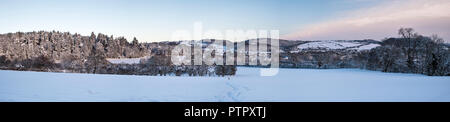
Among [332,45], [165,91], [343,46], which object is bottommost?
[165,91]

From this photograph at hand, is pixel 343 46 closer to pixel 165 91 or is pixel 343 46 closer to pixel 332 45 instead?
pixel 332 45

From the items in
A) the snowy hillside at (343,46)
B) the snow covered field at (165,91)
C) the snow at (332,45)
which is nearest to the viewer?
the snow covered field at (165,91)

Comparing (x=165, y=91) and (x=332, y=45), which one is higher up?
(x=332, y=45)

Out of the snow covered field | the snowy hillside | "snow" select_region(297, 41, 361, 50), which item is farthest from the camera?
"snow" select_region(297, 41, 361, 50)

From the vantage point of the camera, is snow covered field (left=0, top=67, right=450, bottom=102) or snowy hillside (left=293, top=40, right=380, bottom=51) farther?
snowy hillside (left=293, top=40, right=380, bottom=51)

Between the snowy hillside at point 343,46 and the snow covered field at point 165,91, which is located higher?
the snowy hillside at point 343,46

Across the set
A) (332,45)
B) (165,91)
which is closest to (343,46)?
(332,45)

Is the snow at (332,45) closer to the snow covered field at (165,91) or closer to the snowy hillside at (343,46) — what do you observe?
the snowy hillside at (343,46)

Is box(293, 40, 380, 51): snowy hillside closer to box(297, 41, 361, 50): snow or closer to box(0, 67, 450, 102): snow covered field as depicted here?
box(297, 41, 361, 50): snow

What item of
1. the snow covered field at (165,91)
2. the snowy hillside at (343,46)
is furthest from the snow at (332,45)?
the snow covered field at (165,91)

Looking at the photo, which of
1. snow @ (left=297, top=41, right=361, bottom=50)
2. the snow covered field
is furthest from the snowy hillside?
the snow covered field

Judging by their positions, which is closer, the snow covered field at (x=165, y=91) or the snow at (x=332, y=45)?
the snow covered field at (x=165, y=91)
